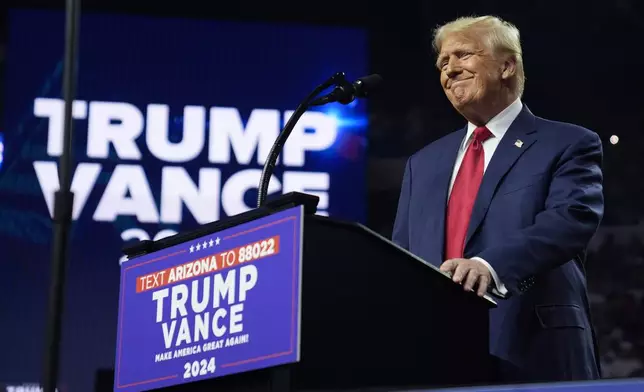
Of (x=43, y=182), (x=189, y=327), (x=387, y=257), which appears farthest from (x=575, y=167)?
(x=43, y=182)

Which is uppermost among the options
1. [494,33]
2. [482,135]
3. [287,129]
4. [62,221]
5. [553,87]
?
[553,87]

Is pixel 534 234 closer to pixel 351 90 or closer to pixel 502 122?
pixel 502 122

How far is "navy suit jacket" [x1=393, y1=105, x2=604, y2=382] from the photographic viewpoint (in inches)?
81.1

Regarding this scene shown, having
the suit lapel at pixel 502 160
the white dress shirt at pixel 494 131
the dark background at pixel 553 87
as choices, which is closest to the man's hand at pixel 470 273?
A: the suit lapel at pixel 502 160

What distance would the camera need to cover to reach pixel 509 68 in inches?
94.3

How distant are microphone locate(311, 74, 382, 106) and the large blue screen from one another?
2923 millimetres

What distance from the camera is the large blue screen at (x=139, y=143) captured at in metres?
5.70

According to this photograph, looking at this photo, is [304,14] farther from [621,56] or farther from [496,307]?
[496,307]

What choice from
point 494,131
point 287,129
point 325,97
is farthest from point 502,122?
point 287,129

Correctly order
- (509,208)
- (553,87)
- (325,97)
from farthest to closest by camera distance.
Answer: (553,87), (325,97), (509,208)

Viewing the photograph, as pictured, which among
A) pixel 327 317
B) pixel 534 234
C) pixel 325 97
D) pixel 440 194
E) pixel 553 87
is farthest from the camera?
pixel 553 87

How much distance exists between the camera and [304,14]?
20.0ft

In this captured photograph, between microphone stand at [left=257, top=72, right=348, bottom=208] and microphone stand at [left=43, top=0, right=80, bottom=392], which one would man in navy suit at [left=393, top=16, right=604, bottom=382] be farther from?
microphone stand at [left=43, top=0, right=80, bottom=392]

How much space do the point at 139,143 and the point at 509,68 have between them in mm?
3676
